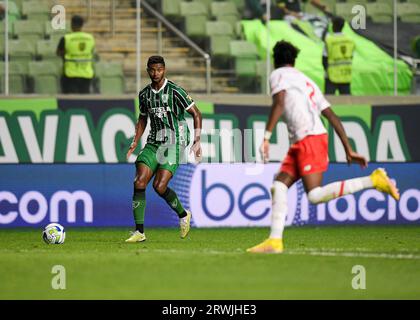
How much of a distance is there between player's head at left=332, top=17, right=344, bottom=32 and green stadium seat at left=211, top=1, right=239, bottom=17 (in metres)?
1.70

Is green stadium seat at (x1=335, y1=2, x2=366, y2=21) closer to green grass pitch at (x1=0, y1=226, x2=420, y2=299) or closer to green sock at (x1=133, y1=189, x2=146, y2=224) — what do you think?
green grass pitch at (x1=0, y1=226, x2=420, y2=299)

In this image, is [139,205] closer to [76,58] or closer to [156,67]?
[156,67]

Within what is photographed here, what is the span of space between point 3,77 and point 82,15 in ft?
5.64

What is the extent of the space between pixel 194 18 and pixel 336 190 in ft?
30.7

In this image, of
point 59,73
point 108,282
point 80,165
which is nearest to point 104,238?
point 80,165

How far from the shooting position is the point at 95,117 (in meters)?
18.6

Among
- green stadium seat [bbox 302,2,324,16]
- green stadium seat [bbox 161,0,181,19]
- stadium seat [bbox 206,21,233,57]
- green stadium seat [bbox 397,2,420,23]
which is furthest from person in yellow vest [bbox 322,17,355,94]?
green stadium seat [bbox 161,0,181,19]

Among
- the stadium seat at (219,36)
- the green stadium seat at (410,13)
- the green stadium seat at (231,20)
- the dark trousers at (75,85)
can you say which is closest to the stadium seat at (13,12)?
the dark trousers at (75,85)

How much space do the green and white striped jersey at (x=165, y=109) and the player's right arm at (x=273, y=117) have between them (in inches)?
123

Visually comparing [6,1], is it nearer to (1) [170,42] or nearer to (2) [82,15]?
(2) [82,15]

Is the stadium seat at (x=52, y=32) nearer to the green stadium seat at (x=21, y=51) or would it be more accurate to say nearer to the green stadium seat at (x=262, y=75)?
the green stadium seat at (x=21, y=51)

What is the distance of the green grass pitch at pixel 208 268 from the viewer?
9141 mm

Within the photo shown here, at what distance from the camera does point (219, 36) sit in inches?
789

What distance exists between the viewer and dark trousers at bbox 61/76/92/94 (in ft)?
61.9
